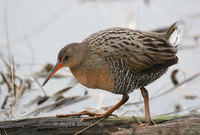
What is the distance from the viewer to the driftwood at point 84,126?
369cm

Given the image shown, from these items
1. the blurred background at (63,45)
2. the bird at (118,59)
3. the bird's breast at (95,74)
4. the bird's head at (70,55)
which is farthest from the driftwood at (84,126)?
the blurred background at (63,45)

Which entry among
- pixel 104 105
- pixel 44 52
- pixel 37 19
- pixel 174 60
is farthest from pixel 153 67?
pixel 37 19

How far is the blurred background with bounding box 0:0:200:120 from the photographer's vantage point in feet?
17.7

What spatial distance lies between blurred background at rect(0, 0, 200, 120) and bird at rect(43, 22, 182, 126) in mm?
744

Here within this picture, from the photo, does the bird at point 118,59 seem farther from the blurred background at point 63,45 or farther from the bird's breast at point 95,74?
the blurred background at point 63,45

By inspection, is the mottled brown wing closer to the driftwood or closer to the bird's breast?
the bird's breast

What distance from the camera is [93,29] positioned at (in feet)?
22.9

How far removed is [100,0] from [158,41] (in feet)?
12.9

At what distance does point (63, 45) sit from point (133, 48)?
2.49m

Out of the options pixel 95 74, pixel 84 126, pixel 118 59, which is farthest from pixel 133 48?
pixel 84 126

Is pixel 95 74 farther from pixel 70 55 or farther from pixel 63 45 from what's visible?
pixel 63 45

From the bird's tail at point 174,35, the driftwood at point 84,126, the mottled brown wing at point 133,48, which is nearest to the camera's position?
the driftwood at point 84,126

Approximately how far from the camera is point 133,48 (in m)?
4.21

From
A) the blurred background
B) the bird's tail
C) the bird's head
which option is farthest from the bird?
the blurred background
